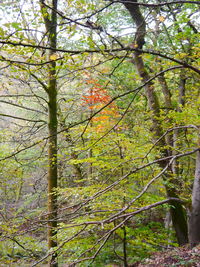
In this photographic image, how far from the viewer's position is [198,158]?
3141 mm

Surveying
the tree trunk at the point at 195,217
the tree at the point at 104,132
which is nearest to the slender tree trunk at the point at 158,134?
the tree at the point at 104,132

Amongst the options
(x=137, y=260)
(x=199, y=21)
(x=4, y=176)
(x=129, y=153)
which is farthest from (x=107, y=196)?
(x=199, y=21)

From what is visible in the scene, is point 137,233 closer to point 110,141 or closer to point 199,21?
point 110,141

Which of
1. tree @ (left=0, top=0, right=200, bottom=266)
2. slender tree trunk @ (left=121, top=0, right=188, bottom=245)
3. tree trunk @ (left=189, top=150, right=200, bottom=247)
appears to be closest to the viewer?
tree @ (left=0, top=0, right=200, bottom=266)

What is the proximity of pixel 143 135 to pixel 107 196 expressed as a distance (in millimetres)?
2592

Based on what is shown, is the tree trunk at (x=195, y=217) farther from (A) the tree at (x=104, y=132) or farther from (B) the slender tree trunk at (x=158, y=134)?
(B) the slender tree trunk at (x=158, y=134)

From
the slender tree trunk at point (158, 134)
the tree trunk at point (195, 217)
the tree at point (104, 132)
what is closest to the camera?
the tree at point (104, 132)

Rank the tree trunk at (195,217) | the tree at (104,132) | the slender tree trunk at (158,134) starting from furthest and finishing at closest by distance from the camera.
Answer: the slender tree trunk at (158,134)
the tree trunk at (195,217)
the tree at (104,132)

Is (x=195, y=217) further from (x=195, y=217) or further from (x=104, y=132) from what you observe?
(x=104, y=132)

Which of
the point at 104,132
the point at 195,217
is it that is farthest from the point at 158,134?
the point at 195,217

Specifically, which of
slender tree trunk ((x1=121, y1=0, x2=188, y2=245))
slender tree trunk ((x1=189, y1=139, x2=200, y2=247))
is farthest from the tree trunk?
slender tree trunk ((x1=121, y1=0, x2=188, y2=245))

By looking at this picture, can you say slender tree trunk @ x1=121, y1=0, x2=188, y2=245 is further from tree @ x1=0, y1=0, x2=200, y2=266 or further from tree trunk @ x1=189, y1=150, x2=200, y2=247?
tree trunk @ x1=189, y1=150, x2=200, y2=247

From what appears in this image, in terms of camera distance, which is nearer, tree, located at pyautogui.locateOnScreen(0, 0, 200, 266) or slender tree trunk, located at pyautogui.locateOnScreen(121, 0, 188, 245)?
tree, located at pyautogui.locateOnScreen(0, 0, 200, 266)

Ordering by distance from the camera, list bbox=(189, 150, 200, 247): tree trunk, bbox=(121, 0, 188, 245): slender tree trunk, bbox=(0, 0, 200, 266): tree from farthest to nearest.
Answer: bbox=(121, 0, 188, 245): slender tree trunk, bbox=(189, 150, 200, 247): tree trunk, bbox=(0, 0, 200, 266): tree
